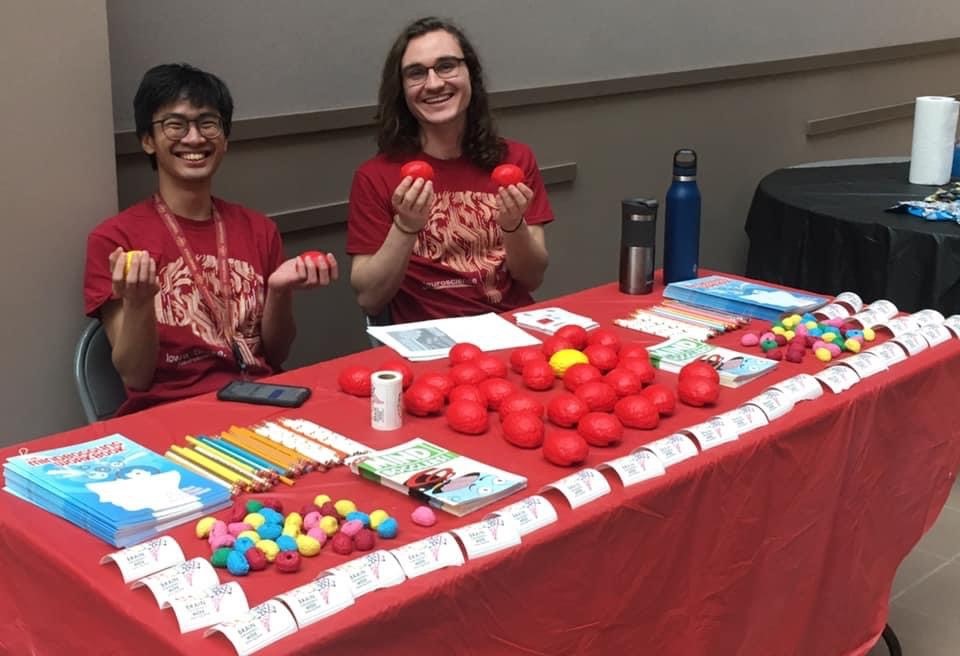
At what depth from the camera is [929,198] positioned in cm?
334

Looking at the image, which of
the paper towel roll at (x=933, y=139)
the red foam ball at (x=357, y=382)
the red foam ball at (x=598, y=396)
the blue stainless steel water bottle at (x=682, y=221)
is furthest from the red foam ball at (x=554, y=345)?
the paper towel roll at (x=933, y=139)

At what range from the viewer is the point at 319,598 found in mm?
1132

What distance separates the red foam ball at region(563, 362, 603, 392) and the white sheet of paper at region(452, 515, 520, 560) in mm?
517

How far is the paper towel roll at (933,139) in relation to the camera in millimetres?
3502

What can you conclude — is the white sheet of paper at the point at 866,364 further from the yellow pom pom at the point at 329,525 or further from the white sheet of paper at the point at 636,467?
the yellow pom pom at the point at 329,525

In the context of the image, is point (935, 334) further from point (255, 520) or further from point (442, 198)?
point (255, 520)

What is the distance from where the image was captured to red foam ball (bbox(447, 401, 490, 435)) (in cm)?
163

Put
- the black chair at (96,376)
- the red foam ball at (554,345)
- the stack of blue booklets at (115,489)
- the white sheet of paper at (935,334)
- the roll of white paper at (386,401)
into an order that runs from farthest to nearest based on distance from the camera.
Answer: the black chair at (96,376) → the white sheet of paper at (935,334) → the red foam ball at (554,345) → the roll of white paper at (386,401) → the stack of blue booklets at (115,489)

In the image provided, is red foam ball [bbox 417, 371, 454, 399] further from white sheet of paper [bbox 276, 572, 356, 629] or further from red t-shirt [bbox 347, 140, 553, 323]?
red t-shirt [bbox 347, 140, 553, 323]

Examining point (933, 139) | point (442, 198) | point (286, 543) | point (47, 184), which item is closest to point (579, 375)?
point (286, 543)

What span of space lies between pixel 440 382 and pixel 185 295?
28.8 inches

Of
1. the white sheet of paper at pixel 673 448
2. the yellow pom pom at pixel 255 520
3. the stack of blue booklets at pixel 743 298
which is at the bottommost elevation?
the yellow pom pom at pixel 255 520

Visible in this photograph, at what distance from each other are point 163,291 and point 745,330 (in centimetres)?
122

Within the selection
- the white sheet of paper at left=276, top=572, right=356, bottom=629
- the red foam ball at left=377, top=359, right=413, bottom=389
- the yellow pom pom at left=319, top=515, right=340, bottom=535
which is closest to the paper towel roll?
the red foam ball at left=377, top=359, right=413, bottom=389
